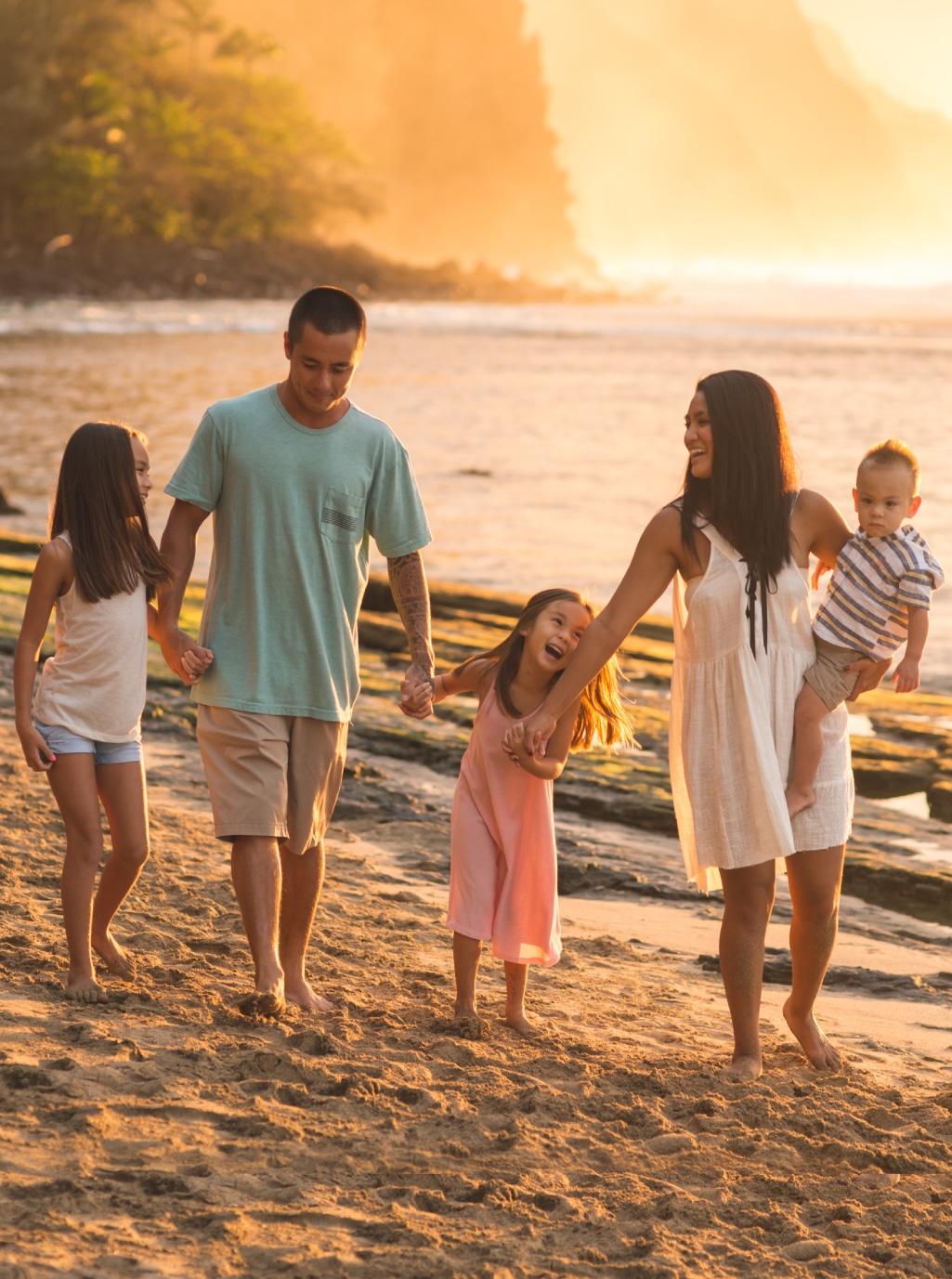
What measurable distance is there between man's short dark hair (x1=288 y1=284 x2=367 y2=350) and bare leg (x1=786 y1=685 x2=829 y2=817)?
1.49m

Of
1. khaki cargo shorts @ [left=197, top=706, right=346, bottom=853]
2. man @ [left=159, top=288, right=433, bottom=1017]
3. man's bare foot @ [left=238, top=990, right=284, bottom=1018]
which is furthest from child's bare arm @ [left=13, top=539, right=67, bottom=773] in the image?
man's bare foot @ [left=238, top=990, right=284, bottom=1018]

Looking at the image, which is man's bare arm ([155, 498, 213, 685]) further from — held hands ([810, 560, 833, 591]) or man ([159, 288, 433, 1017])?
held hands ([810, 560, 833, 591])

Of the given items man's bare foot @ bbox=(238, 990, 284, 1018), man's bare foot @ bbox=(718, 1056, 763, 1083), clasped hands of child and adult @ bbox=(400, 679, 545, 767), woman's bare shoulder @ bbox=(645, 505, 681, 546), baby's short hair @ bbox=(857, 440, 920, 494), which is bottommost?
man's bare foot @ bbox=(718, 1056, 763, 1083)

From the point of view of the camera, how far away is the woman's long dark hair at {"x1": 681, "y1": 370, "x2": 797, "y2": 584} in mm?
3582

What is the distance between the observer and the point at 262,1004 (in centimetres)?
366

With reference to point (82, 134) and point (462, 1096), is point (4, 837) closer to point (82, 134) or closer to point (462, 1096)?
point (462, 1096)

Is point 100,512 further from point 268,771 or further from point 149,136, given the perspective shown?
point 149,136

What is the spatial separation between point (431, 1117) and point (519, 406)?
26.0 metres

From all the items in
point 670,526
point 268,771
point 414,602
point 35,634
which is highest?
point 670,526

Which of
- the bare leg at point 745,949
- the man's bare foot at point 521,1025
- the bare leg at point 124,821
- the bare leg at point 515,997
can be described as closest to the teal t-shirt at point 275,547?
the bare leg at point 124,821

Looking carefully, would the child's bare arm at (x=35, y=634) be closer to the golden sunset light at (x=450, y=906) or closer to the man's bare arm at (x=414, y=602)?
the golden sunset light at (x=450, y=906)

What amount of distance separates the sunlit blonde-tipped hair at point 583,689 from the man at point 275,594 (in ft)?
1.43

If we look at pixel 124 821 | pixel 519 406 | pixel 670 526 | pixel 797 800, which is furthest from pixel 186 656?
pixel 519 406

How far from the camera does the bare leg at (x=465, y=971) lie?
3830 millimetres
